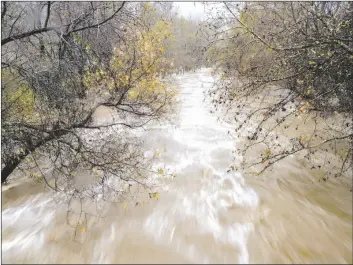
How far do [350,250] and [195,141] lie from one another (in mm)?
6820

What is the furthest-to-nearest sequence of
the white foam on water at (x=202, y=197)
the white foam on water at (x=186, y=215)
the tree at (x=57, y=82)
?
the tree at (x=57, y=82) → the white foam on water at (x=202, y=197) → the white foam on water at (x=186, y=215)

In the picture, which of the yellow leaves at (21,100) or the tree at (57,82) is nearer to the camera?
Answer: the tree at (57,82)

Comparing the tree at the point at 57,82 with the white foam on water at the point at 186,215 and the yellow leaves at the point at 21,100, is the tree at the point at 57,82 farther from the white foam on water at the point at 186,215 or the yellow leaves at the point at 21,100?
the white foam on water at the point at 186,215

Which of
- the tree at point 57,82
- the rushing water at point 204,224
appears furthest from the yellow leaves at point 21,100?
the rushing water at point 204,224

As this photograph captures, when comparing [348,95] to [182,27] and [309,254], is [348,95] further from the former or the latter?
[182,27]

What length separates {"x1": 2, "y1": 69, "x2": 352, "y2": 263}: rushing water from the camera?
5.06m

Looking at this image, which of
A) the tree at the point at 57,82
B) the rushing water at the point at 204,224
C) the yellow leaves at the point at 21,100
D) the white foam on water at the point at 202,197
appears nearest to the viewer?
the rushing water at the point at 204,224

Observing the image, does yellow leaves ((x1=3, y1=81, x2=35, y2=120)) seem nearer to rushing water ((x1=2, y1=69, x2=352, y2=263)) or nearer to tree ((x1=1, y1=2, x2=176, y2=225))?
tree ((x1=1, y1=2, x2=176, y2=225))

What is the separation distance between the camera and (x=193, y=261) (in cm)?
492

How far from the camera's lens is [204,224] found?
19.6 ft

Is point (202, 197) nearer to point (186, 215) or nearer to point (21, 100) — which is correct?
point (186, 215)

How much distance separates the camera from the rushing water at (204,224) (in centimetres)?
506

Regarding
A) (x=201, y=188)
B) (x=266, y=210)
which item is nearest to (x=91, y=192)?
(x=201, y=188)

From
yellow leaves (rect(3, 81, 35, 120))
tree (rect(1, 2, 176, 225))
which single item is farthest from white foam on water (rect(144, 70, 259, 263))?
yellow leaves (rect(3, 81, 35, 120))
